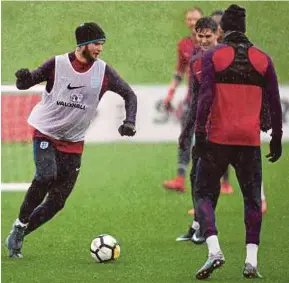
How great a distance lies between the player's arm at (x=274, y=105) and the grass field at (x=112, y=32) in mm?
7690

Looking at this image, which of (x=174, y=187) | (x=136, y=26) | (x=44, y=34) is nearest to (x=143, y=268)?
(x=174, y=187)

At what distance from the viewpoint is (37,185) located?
6.96 metres

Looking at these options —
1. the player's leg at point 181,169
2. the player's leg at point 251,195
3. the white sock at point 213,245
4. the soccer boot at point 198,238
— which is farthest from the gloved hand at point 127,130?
the player's leg at point 181,169

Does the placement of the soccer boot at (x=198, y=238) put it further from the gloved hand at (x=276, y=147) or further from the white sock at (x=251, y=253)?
the gloved hand at (x=276, y=147)

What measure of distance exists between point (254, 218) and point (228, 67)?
35.6 inches

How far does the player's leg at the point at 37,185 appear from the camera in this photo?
22.6ft

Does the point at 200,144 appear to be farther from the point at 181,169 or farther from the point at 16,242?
the point at 181,169

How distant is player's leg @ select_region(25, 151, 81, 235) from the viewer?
7.11 m

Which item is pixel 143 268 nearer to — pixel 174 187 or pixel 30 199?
pixel 30 199

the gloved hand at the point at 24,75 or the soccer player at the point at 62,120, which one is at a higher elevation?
the gloved hand at the point at 24,75

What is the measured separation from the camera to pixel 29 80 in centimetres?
676

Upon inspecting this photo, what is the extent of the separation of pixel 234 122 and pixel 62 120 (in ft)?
4.62

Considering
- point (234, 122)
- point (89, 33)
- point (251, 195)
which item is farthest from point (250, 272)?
point (89, 33)

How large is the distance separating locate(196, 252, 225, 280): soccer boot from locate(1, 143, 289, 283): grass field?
0.10 meters
